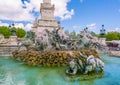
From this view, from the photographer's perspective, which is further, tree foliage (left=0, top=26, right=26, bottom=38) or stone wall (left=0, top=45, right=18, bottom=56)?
tree foliage (left=0, top=26, right=26, bottom=38)

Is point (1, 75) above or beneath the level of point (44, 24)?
beneath

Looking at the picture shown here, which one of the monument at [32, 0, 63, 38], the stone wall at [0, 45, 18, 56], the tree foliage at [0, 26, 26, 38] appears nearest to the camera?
the stone wall at [0, 45, 18, 56]

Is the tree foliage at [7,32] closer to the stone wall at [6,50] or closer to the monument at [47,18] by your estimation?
the monument at [47,18]

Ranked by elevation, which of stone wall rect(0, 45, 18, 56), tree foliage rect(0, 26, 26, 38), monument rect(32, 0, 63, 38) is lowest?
stone wall rect(0, 45, 18, 56)

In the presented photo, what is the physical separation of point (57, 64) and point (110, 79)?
227 inches

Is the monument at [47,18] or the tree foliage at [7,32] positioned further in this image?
the tree foliage at [7,32]

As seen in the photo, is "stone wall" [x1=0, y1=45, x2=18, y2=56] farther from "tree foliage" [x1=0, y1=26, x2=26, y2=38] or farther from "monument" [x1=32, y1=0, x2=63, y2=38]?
"tree foliage" [x1=0, y1=26, x2=26, y2=38]

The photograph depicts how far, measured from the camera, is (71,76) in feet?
42.4

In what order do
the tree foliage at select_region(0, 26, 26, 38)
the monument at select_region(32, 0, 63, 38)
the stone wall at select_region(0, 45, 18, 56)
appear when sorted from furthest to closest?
1. the tree foliage at select_region(0, 26, 26, 38)
2. the monument at select_region(32, 0, 63, 38)
3. the stone wall at select_region(0, 45, 18, 56)

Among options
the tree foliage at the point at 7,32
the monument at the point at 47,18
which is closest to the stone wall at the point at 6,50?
the monument at the point at 47,18

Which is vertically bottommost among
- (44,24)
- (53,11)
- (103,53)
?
(103,53)

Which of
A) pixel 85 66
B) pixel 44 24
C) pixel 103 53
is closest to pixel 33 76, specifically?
pixel 85 66

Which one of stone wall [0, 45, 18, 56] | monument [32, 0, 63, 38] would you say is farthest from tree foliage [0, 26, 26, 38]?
stone wall [0, 45, 18, 56]

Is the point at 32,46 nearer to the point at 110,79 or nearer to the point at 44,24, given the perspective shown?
the point at 110,79
